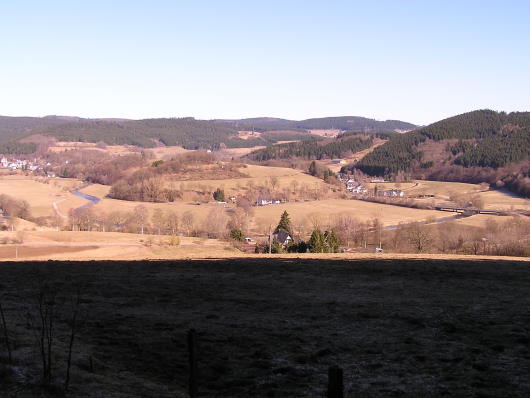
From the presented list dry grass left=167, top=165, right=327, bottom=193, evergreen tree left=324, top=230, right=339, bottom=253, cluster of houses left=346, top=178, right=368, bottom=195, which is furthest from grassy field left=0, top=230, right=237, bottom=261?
cluster of houses left=346, top=178, right=368, bottom=195

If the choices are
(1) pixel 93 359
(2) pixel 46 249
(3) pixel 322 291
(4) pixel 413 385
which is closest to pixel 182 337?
(1) pixel 93 359

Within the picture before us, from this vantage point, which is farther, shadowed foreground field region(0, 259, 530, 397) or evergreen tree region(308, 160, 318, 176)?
evergreen tree region(308, 160, 318, 176)

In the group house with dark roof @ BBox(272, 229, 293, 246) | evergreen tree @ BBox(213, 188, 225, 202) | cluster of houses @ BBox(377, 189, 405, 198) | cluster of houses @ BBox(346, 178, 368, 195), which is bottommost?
house with dark roof @ BBox(272, 229, 293, 246)

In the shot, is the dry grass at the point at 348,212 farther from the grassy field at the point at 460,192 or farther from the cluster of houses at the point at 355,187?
the cluster of houses at the point at 355,187

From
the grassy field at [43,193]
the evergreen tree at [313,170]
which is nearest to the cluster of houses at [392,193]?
the evergreen tree at [313,170]

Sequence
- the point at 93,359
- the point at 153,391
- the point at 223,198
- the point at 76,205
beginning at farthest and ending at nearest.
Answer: the point at 223,198 < the point at 76,205 < the point at 93,359 < the point at 153,391

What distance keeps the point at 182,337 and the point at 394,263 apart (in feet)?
63.3

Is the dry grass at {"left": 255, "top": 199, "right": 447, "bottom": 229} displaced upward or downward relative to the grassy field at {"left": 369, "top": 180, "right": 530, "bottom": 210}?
downward

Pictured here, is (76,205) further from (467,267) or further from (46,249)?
(467,267)

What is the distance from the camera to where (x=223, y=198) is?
126m

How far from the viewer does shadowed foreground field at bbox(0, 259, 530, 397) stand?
10055 millimetres

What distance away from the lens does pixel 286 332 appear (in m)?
14.5

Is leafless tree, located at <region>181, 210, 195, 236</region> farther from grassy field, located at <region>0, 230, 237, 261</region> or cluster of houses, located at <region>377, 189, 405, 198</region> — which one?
cluster of houses, located at <region>377, 189, 405, 198</region>

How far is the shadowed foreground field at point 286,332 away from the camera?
1005cm
